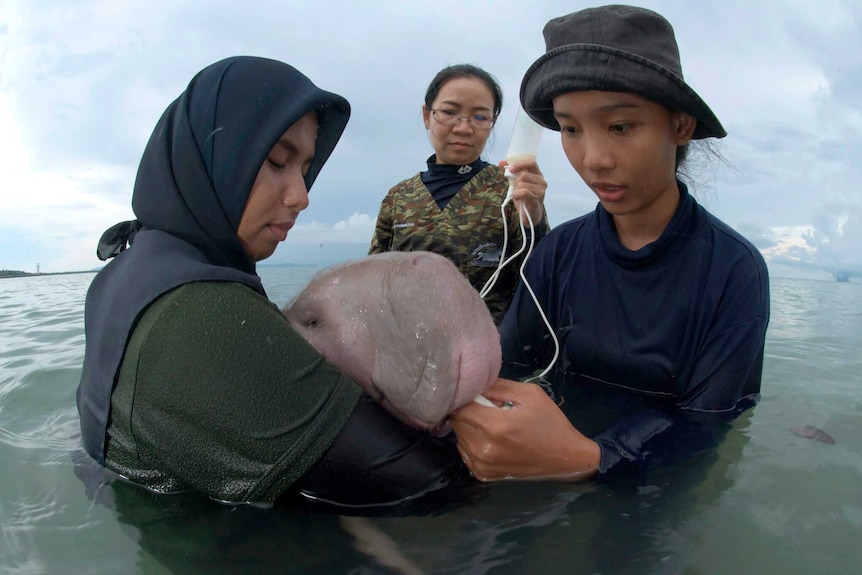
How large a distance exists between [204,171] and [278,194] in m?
0.28

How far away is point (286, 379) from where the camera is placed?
1748 mm

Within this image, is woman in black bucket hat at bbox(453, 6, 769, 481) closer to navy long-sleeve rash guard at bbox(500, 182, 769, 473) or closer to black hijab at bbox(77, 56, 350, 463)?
navy long-sleeve rash guard at bbox(500, 182, 769, 473)

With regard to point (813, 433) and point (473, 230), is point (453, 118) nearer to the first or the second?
point (473, 230)

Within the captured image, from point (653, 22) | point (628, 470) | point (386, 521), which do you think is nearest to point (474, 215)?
point (653, 22)

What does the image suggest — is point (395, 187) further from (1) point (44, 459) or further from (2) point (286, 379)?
(2) point (286, 379)

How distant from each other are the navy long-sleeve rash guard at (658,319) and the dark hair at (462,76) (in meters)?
2.38

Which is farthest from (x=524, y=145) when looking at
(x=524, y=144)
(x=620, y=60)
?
(x=620, y=60)

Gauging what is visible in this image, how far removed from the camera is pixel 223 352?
66.3 inches

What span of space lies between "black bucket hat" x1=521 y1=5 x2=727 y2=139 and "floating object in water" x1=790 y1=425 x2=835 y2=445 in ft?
5.67

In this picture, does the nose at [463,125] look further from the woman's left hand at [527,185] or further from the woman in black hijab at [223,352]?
the woman in black hijab at [223,352]

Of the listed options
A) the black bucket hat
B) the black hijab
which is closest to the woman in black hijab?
the black hijab

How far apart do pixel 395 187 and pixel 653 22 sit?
3.38m

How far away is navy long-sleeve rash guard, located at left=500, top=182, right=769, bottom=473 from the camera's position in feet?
8.61

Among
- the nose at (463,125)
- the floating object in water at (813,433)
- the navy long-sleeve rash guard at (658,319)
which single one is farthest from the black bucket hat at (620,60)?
the nose at (463,125)
